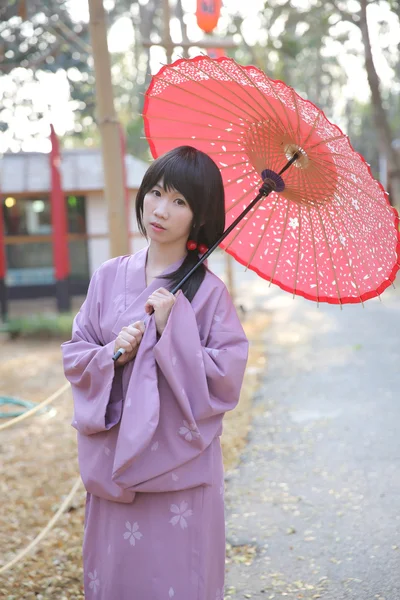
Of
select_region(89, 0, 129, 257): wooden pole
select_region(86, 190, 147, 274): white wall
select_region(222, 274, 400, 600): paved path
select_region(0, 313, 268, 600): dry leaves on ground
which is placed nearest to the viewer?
select_region(222, 274, 400, 600): paved path

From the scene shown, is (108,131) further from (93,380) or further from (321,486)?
(321,486)

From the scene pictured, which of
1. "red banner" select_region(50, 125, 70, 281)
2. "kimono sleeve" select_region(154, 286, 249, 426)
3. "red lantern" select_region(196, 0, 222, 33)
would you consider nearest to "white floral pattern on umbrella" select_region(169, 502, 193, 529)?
"kimono sleeve" select_region(154, 286, 249, 426)

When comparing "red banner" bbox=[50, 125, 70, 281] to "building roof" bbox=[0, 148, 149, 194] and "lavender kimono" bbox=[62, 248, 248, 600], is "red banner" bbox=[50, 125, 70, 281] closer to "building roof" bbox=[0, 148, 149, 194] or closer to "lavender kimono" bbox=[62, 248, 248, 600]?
"building roof" bbox=[0, 148, 149, 194]

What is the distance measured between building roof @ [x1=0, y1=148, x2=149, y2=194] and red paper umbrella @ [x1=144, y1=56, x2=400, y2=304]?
401 inches

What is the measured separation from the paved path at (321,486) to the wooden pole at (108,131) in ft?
5.79

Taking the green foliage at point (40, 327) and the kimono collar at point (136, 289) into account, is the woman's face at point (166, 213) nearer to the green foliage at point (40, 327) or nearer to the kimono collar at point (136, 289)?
the kimono collar at point (136, 289)

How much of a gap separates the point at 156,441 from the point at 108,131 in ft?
7.57

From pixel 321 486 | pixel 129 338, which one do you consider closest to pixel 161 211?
pixel 129 338

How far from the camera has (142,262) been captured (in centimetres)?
221

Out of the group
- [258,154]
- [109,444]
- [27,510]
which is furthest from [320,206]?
[27,510]

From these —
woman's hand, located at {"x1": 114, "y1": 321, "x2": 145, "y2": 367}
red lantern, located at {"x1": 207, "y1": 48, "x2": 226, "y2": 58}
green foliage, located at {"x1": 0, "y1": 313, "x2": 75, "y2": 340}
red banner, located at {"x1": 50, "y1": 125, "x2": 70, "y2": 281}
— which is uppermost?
red lantern, located at {"x1": 207, "y1": 48, "x2": 226, "y2": 58}

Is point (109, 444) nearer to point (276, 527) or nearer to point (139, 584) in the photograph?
point (139, 584)

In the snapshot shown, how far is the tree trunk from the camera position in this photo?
48.1 feet

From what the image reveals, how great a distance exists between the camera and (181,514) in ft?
6.61
